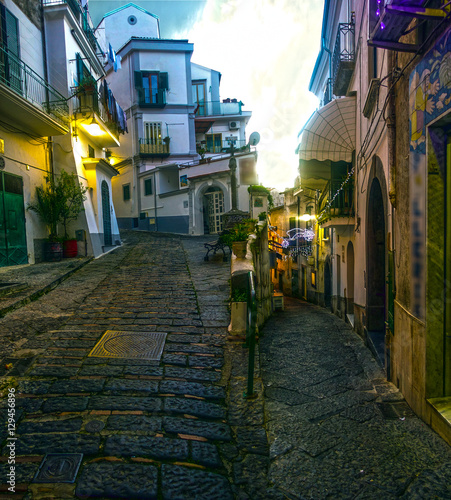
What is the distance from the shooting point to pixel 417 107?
3.79m

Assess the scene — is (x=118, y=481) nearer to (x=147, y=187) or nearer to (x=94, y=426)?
(x=94, y=426)

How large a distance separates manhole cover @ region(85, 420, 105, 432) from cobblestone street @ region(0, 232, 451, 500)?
2cm

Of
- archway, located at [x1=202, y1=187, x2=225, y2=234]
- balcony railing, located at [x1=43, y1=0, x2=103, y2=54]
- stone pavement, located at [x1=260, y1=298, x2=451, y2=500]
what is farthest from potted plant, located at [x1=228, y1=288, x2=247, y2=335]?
archway, located at [x1=202, y1=187, x2=225, y2=234]

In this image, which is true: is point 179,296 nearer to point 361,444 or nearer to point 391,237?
point 391,237

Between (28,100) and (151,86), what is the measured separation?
68.0 feet

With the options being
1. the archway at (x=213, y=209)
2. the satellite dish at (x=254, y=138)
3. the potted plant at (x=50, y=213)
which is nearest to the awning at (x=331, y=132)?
the potted plant at (x=50, y=213)

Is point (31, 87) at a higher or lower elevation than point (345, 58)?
higher

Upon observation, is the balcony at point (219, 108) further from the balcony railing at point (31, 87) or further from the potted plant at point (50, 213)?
the potted plant at point (50, 213)

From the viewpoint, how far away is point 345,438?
10.9 feet

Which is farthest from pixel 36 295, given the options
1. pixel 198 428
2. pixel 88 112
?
pixel 88 112

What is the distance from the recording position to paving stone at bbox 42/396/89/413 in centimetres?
334

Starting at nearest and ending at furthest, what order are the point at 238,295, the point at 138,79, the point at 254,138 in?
the point at 238,295 → the point at 254,138 → the point at 138,79

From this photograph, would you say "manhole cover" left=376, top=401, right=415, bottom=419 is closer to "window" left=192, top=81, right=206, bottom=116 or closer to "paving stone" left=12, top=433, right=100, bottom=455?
"paving stone" left=12, top=433, right=100, bottom=455

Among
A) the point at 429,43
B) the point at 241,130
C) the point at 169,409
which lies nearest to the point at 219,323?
the point at 169,409
